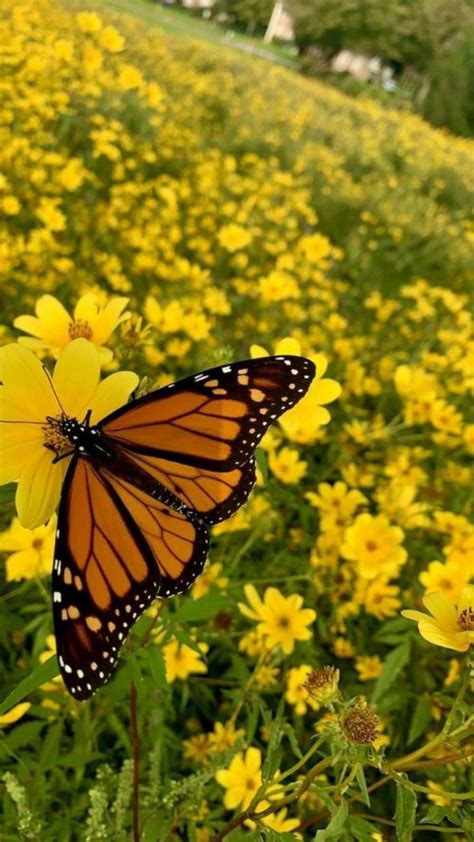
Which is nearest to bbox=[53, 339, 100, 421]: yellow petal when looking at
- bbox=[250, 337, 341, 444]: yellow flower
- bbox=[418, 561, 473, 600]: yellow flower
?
bbox=[250, 337, 341, 444]: yellow flower

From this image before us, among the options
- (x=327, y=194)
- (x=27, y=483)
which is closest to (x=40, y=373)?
(x=27, y=483)

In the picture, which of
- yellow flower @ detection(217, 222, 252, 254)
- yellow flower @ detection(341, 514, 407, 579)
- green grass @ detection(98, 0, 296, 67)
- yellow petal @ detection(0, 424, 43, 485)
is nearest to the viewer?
yellow petal @ detection(0, 424, 43, 485)

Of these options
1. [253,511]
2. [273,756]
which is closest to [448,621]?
[273,756]

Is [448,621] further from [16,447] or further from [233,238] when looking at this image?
[233,238]

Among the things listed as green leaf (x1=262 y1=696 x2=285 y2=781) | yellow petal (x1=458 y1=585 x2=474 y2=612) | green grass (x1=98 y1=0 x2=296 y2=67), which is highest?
green grass (x1=98 y1=0 x2=296 y2=67)

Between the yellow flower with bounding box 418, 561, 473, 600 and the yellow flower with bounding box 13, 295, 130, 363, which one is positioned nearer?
the yellow flower with bounding box 13, 295, 130, 363

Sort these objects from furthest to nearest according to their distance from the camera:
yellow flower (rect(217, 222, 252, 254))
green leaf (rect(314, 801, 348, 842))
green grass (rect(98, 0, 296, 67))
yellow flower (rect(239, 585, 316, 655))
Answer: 1. green grass (rect(98, 0, 296, 67))
2. yellow flower (rect(217, 222, 252, 254))
3. yellow flower (rect(239, 585, 316, 655))
4. green leaf (rect(314, 801, 348, 842))

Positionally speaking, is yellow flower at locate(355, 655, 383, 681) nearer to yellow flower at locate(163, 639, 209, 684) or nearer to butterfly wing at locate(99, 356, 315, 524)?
yellow flower at locate(163, 639, 209, 684)
